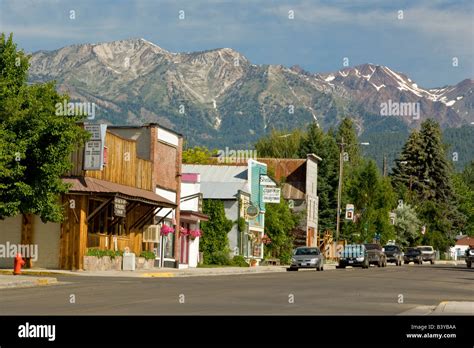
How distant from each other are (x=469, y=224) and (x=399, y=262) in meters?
87.9

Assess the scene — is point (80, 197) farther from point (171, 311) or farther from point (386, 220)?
point (386, 220)

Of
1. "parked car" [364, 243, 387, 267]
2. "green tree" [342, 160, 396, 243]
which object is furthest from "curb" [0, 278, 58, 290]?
"green tree" [342, 160, 396, 243]

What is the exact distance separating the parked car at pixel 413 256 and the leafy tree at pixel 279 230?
16.6 meters

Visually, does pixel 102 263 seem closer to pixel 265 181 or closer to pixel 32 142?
pixel 32 142

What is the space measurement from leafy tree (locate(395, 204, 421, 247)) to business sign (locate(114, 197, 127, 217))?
232 feet

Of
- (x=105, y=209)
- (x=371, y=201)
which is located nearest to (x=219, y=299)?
(x=105, y=209)

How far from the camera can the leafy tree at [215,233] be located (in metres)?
66.9

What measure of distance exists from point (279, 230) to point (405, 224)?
40227 mm

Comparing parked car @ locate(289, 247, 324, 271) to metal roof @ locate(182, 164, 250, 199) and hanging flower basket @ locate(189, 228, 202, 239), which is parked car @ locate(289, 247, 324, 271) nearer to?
hanging flower basket @ locate(189, 228, 202, 239)

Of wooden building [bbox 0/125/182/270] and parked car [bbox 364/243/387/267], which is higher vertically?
wooden building [bbox 0/125/182/270]

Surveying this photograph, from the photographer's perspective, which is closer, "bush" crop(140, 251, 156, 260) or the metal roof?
"bush" crop(140, 251, 156, 260)

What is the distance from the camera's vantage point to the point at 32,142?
41.5 metres

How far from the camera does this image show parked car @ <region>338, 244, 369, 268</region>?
70250 millimetres
